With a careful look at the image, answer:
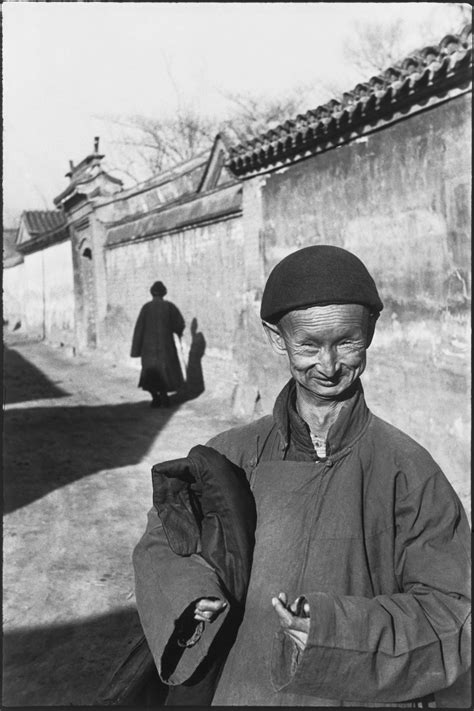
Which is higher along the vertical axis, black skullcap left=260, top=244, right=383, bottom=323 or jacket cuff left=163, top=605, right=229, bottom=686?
black skullcap left=260, top=244, right=383, bottom=323

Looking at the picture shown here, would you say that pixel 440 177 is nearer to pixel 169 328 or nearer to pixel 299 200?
pixel 299 200

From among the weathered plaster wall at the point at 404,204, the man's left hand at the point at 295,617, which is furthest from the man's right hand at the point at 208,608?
the weathered plaster wall at the point at 404,204

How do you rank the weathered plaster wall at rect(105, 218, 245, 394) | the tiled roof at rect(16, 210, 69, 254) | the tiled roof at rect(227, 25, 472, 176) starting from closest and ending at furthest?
1. the tiled roof at rect(227, 25, 472, 176)
2. the weathered plaster wall at rect(105, 218, 245, 394)
3. the tiled roof at rect(16, 210, 69, 254)

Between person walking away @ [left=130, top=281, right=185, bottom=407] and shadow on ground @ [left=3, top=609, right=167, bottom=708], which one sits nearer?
shadow on ground @ [left=3, top=609, right=167, bottom=708]

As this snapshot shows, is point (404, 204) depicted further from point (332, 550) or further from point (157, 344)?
point (157, 344)

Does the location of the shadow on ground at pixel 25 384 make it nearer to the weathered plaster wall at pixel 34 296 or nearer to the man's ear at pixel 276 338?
the weathered plaster wall at pixel 34 296

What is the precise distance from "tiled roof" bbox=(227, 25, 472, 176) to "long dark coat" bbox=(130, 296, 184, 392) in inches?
120

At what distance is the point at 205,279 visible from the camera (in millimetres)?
11164

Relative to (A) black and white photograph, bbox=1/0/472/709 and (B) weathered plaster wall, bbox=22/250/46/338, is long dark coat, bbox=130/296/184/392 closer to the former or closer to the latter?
(A) black and white photograph, bbox=1/0/472/709

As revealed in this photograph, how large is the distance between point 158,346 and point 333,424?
9.31 m

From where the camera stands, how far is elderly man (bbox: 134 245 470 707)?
49.3 inches

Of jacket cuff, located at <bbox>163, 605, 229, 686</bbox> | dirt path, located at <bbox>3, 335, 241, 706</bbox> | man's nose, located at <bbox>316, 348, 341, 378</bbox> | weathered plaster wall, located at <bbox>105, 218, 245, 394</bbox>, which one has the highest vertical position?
weathered plaster wall, located at <bbox>105, 218, 245, 394</bbox>

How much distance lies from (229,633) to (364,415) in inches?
23.0

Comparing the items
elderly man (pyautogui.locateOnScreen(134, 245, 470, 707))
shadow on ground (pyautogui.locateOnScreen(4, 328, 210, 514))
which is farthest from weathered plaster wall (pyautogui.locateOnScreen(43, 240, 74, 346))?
elderly man (pyautogui.locateOnScreen(134, 245, 470, 707))
